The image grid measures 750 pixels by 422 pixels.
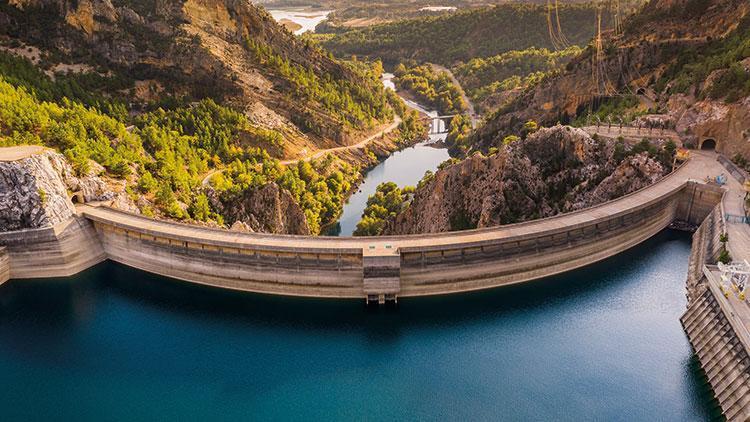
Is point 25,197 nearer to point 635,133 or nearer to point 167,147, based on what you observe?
point 167,147

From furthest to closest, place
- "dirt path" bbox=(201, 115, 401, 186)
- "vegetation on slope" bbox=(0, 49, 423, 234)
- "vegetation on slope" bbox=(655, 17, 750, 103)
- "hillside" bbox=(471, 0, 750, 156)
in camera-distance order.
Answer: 1. "dirt path" bbox=(201, 115, 401, 186)
2. "vegetation on slope" bbox=(0, 49, 423, 234)
3. "hillside" bbox=(471, 0, 750, 156)
4. "vegetation on slope" bbox=(655, 17, 750, 103)

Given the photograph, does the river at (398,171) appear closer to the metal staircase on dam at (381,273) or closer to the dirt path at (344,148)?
the dirt path at (344,148)

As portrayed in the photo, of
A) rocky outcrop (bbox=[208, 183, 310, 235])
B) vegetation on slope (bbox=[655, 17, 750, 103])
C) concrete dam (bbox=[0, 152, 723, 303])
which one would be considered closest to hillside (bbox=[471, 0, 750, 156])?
vegetation on slope (bbox=[655, 17, 750, 103])

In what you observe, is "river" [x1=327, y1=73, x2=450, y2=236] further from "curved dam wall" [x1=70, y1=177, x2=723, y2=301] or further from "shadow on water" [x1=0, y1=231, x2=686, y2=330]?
"shadow on water" [x1=0, y1=231, x2=686, y2=330]

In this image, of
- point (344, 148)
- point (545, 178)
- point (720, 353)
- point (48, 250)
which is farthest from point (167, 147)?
point (720, 353)

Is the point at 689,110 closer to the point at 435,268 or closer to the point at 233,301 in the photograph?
the point at 435,268

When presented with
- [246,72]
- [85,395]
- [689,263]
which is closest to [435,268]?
[689,263]
